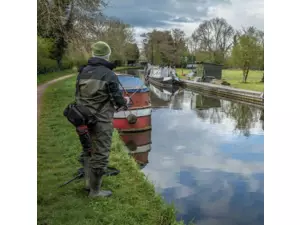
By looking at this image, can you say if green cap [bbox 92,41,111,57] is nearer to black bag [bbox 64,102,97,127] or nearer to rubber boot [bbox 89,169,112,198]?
black bag [bbox 64,102,97,127]

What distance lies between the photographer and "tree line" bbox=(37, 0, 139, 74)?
2.66 metres

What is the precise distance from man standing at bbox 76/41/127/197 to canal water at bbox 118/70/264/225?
4.38 ft

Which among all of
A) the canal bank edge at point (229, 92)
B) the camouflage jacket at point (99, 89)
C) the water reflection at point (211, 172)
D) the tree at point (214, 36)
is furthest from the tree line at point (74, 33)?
the canal bank edge at point (229, 92)

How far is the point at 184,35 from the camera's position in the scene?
3.63 meters

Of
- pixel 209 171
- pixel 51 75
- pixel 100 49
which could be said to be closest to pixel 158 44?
pixel 209 171

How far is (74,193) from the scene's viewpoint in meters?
2.66

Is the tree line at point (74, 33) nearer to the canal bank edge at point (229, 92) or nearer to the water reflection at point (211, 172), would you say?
the water reflection at point (211, 172)

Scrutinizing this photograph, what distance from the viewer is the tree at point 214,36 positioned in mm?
3285

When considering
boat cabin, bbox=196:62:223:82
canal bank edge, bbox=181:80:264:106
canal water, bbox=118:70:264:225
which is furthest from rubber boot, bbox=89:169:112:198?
canal bank edge, bbox=181:80:264:106

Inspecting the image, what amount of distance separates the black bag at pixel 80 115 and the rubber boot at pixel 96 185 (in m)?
0.42

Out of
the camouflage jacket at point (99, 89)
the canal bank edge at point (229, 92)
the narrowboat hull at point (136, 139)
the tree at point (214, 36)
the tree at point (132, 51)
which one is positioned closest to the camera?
the camouflage jacket at point (99, 89)

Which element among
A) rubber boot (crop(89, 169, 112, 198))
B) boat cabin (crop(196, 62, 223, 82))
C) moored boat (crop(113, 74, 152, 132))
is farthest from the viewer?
moored boat (crop(113, 74, 152, 132))
